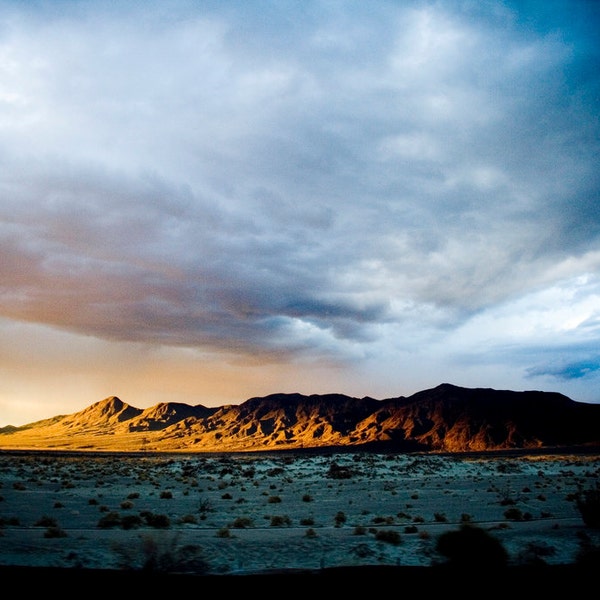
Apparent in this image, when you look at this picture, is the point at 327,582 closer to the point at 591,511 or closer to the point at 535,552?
the point at 535,552

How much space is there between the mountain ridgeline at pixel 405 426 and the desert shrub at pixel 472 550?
117823 millimetres

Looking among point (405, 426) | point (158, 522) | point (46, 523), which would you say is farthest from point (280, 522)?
point (405, 426)

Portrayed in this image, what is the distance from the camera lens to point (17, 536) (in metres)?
11.3

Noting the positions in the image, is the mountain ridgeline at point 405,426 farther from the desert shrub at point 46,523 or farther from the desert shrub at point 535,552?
the desert shrub at point 535,552

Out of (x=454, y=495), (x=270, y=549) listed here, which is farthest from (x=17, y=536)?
(x=454, y=495)

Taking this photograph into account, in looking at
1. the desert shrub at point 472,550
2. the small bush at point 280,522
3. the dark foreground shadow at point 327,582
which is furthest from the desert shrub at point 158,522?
the desert shrub at point 472,550

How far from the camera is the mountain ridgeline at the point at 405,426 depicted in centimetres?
12175

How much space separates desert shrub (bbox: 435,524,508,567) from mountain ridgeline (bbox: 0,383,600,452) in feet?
387

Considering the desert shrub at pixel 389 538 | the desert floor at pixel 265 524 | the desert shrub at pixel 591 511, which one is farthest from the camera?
the desert shrub at pixel 591 511

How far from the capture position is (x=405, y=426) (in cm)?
14100

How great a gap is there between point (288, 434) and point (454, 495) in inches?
5519

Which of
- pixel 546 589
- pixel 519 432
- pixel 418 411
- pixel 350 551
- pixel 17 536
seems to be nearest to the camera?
pixel 546 589

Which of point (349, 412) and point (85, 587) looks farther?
point (349, 412)

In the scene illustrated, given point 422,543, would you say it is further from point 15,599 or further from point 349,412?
point 349,412
